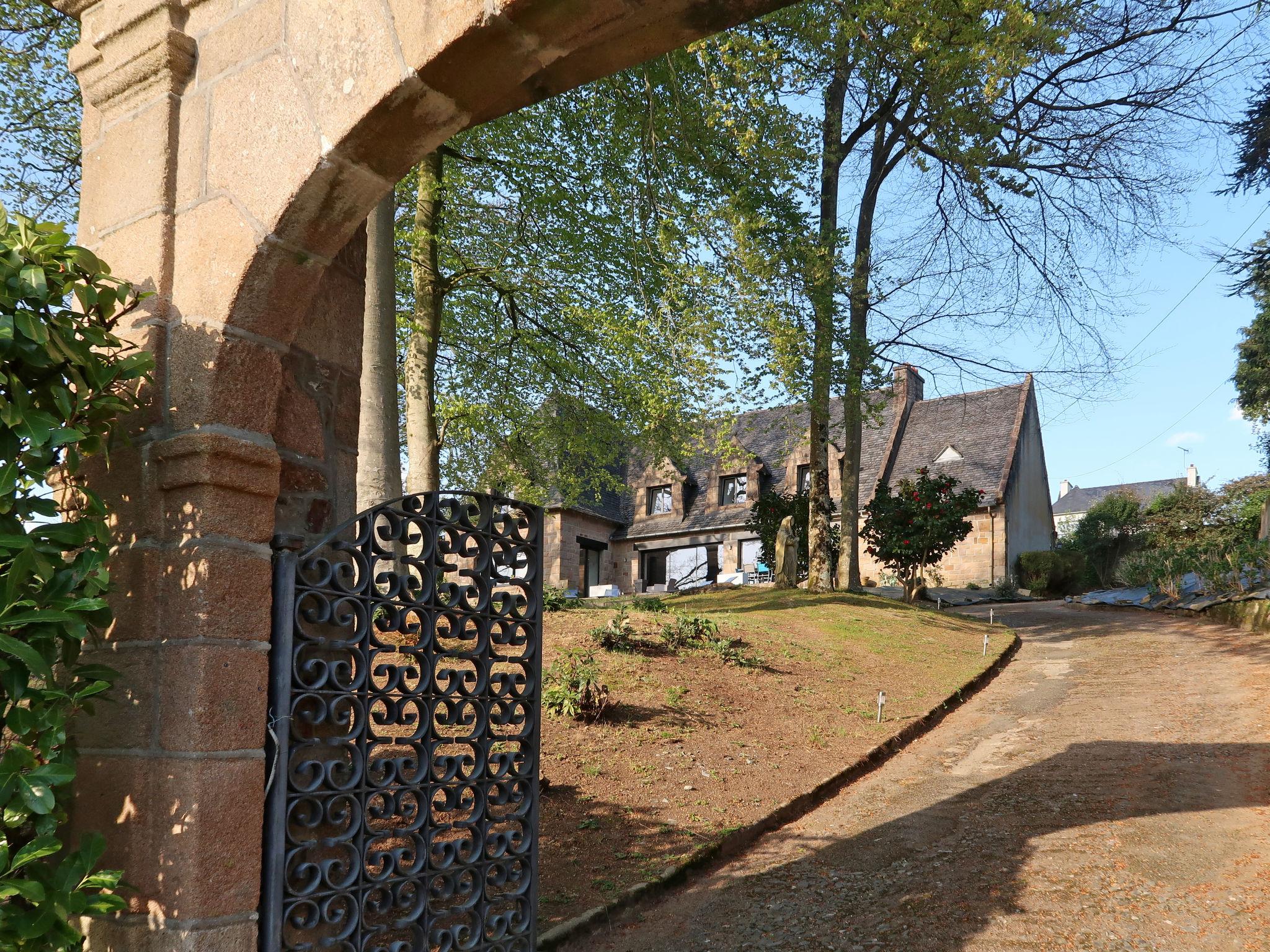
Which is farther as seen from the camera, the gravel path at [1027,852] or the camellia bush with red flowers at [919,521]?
the camellia bush with red flowers at [919,521]

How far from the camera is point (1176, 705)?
860 cm

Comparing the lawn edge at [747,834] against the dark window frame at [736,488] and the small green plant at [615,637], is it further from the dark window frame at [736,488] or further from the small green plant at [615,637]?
the dark window frame at [736,488]

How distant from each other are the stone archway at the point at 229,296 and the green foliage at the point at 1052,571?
→ 2620 centimetres

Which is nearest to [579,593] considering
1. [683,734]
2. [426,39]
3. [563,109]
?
[563,109]

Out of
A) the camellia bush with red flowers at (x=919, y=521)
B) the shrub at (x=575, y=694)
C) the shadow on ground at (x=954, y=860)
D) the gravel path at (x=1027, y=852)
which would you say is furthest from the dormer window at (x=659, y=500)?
the shadow on ground at (x=954, y=860)

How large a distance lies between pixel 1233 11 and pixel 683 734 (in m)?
13.5

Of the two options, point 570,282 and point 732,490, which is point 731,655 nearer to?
point 570,282

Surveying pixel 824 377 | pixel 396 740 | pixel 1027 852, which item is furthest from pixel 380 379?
pixel 824 377

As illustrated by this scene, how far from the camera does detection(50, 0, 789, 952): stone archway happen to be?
248cm

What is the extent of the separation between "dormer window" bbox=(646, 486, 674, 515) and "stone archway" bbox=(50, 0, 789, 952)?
29304 millimetres

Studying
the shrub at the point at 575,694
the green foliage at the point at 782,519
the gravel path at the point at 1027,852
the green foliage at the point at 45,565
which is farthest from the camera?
the green foliage at the point at 782,519

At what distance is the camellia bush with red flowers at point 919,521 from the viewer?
17656mm

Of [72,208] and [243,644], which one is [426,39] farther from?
[72,208]

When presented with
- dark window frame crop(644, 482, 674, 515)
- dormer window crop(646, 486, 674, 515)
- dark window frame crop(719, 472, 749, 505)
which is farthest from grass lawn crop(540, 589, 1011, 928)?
dormer window crop(646, 486, 674, 515)
